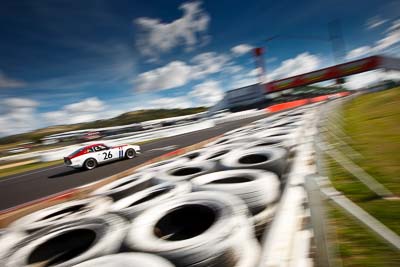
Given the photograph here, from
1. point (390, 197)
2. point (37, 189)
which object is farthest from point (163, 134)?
point (390, 197)

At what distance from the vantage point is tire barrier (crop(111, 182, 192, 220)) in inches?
139

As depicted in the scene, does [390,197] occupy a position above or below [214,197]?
below

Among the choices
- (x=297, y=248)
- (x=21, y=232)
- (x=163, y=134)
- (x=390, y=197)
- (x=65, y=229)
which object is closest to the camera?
(x=297, y=248)

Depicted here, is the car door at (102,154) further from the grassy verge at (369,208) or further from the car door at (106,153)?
the grassy verge at (369,208)

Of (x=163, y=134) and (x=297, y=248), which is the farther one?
(x=163, y=134)

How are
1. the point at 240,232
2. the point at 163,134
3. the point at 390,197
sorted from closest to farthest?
the point at 240,232 < the point at 390,197 < the point at 163,134

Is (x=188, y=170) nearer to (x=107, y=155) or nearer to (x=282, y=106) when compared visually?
(x=107, y=155)

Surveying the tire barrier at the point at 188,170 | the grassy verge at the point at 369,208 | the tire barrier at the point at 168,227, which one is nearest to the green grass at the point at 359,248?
the grassy verge at the point at 369,208

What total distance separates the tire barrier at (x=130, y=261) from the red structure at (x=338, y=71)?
2501 inches

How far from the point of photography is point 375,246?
2.26 m

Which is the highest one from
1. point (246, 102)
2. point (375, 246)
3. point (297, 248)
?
point (246, 102)

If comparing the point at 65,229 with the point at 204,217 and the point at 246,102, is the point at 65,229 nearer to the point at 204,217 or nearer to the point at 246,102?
the point at 204,217

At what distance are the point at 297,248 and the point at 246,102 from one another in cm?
6970

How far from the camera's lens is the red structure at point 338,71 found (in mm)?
55125
